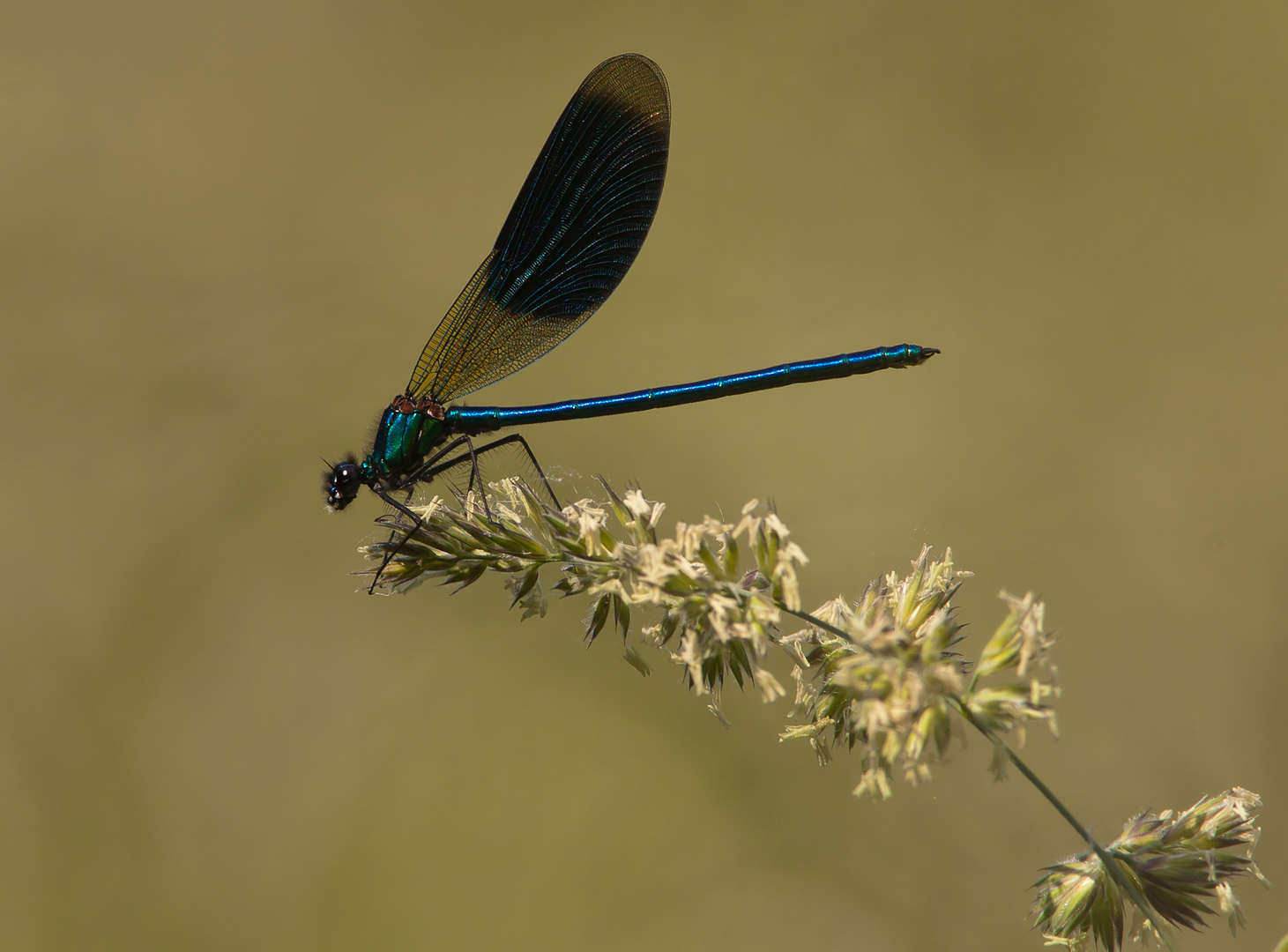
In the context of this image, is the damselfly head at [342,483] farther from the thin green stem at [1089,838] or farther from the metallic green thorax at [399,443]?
the thin green stem at [1089,838]

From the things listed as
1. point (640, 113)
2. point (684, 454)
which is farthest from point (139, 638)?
point (640, 113)

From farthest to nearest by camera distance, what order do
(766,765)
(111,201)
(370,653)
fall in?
(111,201), (370,653), (766,765)

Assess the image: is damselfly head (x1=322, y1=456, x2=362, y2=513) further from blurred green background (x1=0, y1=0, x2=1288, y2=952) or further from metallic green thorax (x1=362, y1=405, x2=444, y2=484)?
blurred green background (x1=0, y1=0, x2=1288, y2=952)

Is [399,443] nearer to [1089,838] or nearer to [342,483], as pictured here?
[342,483]

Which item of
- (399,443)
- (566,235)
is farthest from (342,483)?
(566,235)

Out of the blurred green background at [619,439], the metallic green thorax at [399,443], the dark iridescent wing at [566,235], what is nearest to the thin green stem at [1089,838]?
the metallic green thorax at [399,443]

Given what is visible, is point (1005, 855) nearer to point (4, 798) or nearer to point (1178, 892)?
point (1178, 892)
